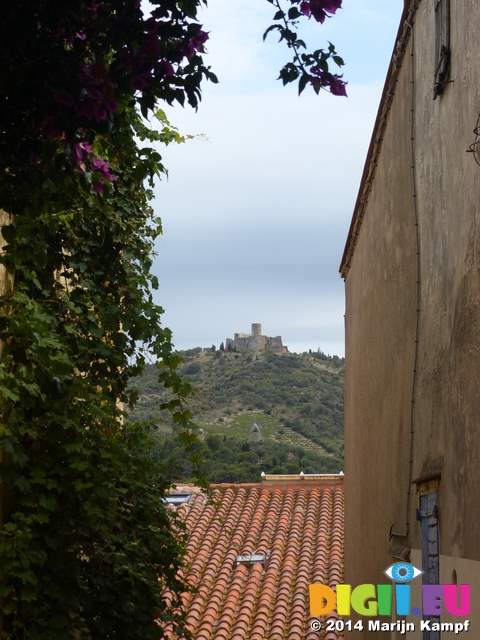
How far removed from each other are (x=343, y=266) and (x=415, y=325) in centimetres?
627

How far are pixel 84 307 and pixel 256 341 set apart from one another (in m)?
51.6

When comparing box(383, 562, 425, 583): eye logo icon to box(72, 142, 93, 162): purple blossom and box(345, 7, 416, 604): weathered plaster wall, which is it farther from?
box(72, 142, 93, 162): purple blossom

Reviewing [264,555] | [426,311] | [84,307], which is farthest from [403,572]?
[264,555]

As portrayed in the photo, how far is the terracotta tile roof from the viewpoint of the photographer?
1155 cm

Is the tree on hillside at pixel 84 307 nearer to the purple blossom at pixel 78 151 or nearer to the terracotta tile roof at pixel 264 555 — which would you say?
the purple blossom at pixel 78 151

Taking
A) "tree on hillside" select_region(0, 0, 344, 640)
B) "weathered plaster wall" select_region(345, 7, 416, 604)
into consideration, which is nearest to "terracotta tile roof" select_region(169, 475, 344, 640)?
"weathered plaster wall" select_region(345, 7, 416, 604)

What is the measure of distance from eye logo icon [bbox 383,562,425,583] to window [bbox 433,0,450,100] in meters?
2.92

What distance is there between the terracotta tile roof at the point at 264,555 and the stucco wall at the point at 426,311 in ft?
8.70

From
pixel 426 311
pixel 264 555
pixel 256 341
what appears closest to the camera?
pixel 426 311

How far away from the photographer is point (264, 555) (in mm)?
13789

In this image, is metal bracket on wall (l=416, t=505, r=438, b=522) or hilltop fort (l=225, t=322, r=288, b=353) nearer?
metal bracket on wall (l=416, t=505, r=438, b=522)

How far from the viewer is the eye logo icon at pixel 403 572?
5438 millimetres

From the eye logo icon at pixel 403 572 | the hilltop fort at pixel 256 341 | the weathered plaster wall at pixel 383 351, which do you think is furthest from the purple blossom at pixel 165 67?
the hilltop fort at pixel 256 341

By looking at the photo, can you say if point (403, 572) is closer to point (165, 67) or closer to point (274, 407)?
point (165, 67)
